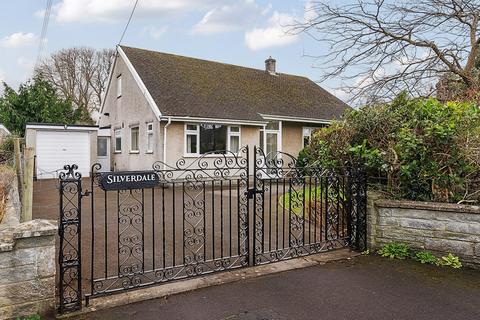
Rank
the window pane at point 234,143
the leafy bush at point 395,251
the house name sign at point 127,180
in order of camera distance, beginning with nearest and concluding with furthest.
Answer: the house name sign at point 127,180
the leafy bush at point 395,251
the window pane at point 234,143

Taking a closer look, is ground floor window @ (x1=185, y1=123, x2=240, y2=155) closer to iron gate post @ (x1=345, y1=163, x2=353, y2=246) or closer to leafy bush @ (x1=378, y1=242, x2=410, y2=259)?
iron gate post @ (x1=345, y1=163, x2=353, y2=246)

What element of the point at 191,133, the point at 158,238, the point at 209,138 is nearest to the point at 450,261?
the point at 158,238

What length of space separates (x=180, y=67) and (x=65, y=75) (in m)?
16.2

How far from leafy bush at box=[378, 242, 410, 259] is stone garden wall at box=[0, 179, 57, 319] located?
13.6ft

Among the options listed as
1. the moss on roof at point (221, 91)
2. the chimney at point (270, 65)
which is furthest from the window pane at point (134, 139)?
the chimney at point (270, 65)

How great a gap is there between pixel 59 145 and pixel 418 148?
15.7m

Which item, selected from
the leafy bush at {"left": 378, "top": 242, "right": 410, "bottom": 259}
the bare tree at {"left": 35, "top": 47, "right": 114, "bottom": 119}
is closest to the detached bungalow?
the leafy bush at {"left": 378, "top": 242, "right": 410, "bottom": 259}

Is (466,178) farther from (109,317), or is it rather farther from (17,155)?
(17,155)

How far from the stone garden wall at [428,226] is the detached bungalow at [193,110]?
31.0 feet

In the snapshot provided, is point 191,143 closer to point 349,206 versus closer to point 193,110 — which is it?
point 193,110

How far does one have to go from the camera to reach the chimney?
69.6 feet

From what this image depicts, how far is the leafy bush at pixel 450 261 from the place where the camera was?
4590 millimetres

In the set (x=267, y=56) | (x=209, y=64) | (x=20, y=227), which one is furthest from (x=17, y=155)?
(x=267, y=56)

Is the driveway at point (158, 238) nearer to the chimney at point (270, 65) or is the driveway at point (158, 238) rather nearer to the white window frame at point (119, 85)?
Answer: the white window frame at point (119, 85)
